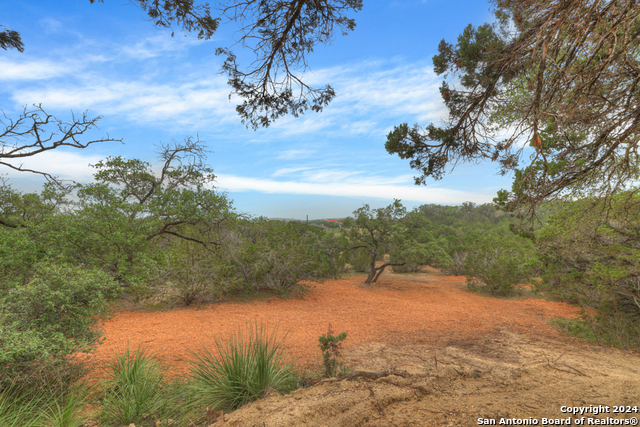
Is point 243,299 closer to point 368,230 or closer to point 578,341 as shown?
point 368,230

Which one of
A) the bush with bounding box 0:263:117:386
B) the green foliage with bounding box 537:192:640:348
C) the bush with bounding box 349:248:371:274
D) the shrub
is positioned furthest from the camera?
the bush with bounding box 349:248:371:274

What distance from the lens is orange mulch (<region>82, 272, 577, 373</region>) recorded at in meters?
5.95

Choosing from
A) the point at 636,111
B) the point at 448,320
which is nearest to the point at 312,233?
the point at 448,320

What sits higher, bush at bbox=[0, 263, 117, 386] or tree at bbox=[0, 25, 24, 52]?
tree at bbox=[0, 25, 24, 52]

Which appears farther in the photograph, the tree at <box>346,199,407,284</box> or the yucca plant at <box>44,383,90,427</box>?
the tree at <box>346,199,407,284</box>

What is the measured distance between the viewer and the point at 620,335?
5969mm

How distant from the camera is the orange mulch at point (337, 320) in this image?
19.5 ft

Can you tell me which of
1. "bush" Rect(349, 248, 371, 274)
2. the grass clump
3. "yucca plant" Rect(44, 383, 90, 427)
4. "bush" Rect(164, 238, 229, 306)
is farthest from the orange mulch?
"bush" Rect(349, 248, 371, 274)

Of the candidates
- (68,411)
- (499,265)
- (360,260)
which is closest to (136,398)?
(68,411)

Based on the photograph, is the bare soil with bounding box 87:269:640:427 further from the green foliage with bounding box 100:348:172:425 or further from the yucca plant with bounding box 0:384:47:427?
the yucca plant with bounding box 0:384:47:427

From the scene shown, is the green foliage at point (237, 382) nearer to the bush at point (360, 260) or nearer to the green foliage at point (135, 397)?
the green foliage at point (135, 397)

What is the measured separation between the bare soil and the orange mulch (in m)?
0.04

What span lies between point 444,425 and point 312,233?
17.2m

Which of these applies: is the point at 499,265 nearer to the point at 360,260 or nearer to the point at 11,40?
the point at 360,260
